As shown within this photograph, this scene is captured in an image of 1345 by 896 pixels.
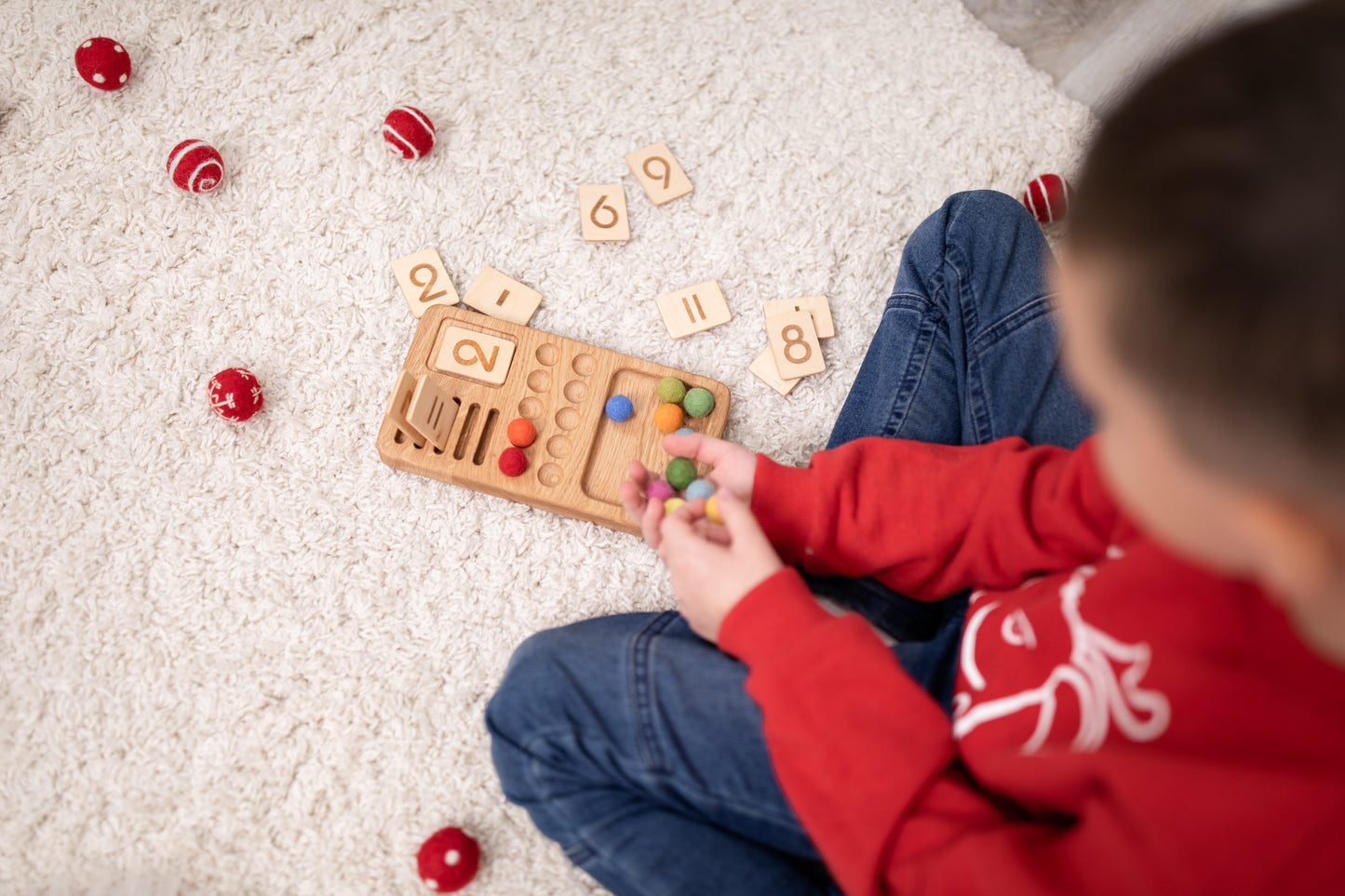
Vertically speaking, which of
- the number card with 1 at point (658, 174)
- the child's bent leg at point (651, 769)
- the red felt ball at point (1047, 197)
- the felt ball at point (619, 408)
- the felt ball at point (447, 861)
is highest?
the red felt ball at point (1047, 197)

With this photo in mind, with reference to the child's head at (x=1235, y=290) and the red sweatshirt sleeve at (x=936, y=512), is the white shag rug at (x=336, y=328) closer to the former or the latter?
the red sweatshirt sleeve at (x=936, y=512)

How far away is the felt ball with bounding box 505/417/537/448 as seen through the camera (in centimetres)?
81

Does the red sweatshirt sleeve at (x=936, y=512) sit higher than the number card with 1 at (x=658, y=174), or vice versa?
the number card with 1 at (x=658, y=174)

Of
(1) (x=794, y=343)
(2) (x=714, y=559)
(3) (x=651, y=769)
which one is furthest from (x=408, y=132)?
(3) (x=651, y=769)

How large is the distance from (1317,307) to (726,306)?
0.69 metres

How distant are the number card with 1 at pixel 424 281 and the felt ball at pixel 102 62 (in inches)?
15.9

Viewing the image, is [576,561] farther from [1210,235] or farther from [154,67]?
[154,67]

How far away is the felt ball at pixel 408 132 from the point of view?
2.98 ft

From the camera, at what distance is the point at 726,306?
931mm

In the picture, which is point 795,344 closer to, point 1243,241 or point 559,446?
point 559,446

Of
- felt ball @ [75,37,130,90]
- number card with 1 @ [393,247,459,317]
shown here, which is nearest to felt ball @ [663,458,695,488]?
number card with 1 @ [393,247,459,317]

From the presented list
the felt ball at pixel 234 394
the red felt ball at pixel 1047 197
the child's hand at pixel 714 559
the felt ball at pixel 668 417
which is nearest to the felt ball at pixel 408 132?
the felt ball at pixel 234 394

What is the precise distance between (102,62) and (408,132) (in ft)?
1.22

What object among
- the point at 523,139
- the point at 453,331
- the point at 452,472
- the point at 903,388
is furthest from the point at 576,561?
the point at 523,139
